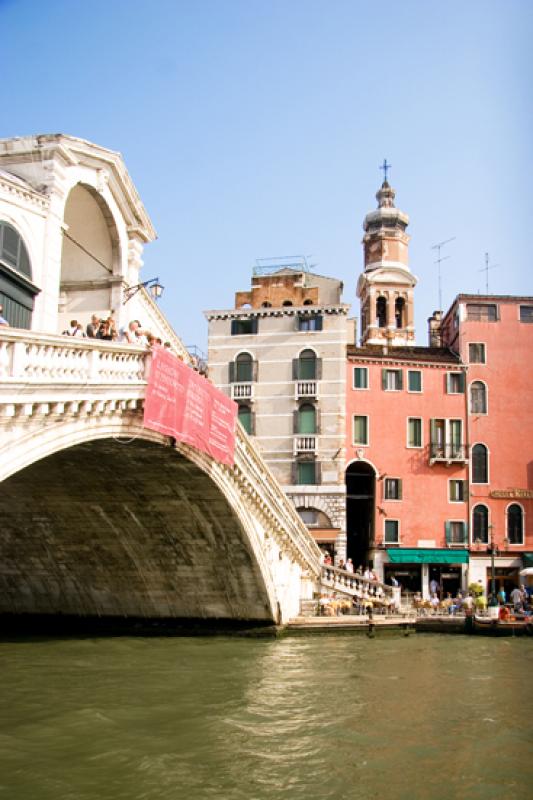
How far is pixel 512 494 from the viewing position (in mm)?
30375

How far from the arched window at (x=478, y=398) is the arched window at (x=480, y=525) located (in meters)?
3.53

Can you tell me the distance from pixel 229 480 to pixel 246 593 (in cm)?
423

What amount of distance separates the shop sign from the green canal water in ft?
41.2

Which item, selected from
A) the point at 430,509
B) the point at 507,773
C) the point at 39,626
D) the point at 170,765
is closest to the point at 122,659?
the point at 39,626

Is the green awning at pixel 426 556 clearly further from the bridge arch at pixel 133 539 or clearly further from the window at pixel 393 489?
the bridge arch at pixel 133 539

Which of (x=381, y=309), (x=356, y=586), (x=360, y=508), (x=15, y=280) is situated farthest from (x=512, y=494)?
(x=15, y=280)

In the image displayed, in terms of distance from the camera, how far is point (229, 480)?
17984mm

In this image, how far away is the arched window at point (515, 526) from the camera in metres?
30.3

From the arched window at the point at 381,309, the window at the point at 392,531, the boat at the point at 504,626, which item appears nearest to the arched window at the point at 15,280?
the boat at the point at 504,626

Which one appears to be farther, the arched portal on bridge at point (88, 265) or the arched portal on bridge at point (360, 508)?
the arched portal on bridge at point (360, 508)

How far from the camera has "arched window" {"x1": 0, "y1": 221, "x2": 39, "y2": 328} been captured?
12773 mm

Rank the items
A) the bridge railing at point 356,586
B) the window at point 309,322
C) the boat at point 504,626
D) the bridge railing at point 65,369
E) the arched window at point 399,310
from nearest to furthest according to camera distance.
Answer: the bridge railing at point 65,369
the boat at point 504,626
the bridge railing at point 356,586
the window at point 309,322
the arched window at point 399,310

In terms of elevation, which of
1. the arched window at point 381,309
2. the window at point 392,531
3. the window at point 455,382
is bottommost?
the window at point 392,531

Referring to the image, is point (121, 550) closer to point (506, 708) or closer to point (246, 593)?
point (246, 593)
